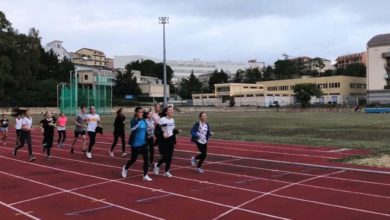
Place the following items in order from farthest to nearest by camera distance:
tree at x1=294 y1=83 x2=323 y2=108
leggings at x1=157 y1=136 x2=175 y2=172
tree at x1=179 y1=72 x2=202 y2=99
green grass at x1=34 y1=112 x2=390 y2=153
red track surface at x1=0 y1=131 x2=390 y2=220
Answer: tree at x1=179 y1=72 x2=202 y2=99 < tree at x1=294 y1=83 x2=323 y2=108 < green grass at x1=34 y1=112 x2=390 y2=153 < leggings at x1=157 y1=136 x2=175 y2=172 < red track surface at x1=0 y1=131 x2=390 y2=220

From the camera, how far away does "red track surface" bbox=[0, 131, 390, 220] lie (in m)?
7.57

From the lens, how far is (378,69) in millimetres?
110000

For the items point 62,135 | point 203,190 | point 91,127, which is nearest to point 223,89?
point 62,135

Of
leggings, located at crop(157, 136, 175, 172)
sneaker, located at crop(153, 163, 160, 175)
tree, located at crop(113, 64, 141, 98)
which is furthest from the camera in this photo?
tree, located at crop(113, 64, 141, 98)

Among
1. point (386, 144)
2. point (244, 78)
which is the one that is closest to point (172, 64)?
point (244, 78)

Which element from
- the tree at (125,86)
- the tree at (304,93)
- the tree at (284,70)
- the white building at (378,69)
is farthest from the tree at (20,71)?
the tree at (284,70)

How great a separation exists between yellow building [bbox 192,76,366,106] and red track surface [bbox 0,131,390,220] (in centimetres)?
10609

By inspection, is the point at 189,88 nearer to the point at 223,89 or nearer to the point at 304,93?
the point at 223,89

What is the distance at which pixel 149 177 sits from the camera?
430 inches

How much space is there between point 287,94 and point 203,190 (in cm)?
12362

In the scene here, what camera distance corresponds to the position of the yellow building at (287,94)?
122 metres

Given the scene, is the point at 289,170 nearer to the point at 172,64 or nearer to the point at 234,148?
the point at 234,148

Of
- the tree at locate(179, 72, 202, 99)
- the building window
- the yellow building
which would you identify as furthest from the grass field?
the tree at locate(179, 72, 202, 99)

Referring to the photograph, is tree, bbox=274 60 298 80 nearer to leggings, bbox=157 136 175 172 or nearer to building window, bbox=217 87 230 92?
building window, bbox=217 87 230 92
